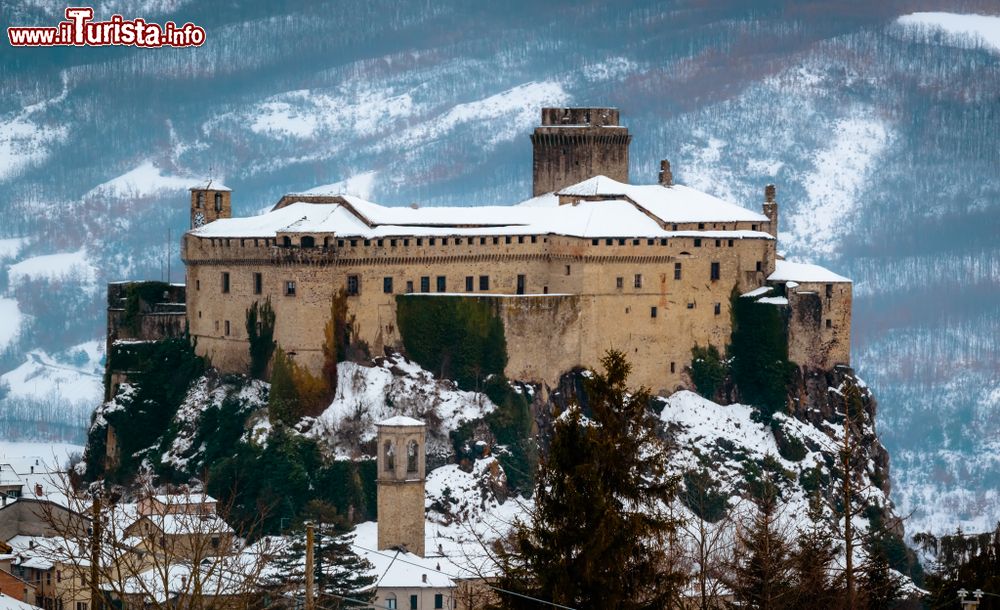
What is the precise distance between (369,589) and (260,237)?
2053 cm

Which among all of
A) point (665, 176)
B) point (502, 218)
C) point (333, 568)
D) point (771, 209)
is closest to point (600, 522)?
point (333, 568)

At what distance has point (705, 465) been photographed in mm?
96188

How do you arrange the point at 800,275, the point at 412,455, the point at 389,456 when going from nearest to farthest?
the point at 389,456, the point at 412,455, the point at 800,275

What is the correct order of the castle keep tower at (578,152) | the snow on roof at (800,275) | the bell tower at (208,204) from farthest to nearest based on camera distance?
1. the castle keep tower at (578,152)
2. the bell tower at (208,204)
3. the snow on roof at (800,275)

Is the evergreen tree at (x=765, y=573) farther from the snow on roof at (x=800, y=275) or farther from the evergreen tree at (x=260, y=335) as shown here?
the snow on roof at (x=800, y=275)

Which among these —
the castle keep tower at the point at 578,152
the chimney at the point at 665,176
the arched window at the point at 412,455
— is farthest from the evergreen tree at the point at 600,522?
the castle keep tower at the point at 578,152

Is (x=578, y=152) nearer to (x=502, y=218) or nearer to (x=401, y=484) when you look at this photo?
(x=502, y=218)

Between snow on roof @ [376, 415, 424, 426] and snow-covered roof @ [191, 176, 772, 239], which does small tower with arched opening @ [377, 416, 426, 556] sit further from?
snow-covered roof @ [191, 176, 772, 239]

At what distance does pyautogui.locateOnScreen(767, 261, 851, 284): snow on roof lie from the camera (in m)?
99.8

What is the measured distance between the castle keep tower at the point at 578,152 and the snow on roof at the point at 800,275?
38.0 ft

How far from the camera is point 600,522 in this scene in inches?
1816

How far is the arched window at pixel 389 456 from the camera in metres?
84.3

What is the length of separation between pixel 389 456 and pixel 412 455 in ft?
3.66

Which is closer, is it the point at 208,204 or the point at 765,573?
the point at 765,573
